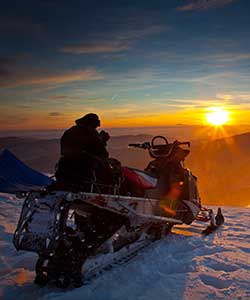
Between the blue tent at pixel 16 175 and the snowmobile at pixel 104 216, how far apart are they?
3646mm

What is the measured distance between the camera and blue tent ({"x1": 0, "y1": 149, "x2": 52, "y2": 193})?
326 inches

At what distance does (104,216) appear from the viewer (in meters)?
4.44

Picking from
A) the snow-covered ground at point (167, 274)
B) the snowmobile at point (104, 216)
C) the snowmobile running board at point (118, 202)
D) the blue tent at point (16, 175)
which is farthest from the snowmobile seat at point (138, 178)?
the blue tent at point (16, 175)

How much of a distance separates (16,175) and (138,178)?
497cm

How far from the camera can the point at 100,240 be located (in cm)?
407

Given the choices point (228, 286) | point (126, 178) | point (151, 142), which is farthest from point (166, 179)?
point (228, 286)

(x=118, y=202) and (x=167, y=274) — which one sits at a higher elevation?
(x=118, y=202)

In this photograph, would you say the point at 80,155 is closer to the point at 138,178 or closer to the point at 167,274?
the point at 138,178

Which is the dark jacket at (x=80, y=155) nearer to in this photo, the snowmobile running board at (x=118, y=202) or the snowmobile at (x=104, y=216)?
the snowmobile at (x=104, y=216)

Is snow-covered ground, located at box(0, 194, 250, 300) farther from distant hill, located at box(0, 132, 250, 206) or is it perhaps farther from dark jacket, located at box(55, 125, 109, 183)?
distant hill, located at box(0, 132, 250, 206)

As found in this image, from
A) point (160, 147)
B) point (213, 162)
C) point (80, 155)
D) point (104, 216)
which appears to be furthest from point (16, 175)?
point (213, 162)

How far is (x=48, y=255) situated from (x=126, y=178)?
5.25ft

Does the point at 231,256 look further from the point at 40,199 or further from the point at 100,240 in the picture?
the point at 40,199

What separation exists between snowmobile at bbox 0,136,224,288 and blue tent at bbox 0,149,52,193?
144 inches
